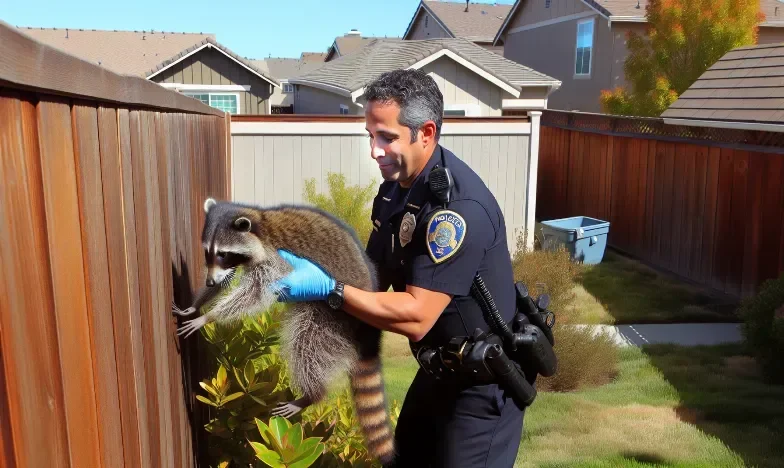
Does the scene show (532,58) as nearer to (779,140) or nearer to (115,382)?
(779,140)

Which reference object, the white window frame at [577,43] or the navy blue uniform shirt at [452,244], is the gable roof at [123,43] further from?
the navy blue uniform shirt at [452,244]

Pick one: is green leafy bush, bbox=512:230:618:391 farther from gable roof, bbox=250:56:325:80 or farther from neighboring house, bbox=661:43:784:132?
gable roof, bbox=250:56:325:80

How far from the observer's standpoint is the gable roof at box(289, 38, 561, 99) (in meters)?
15.5

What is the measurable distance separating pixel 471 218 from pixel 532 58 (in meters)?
23.6

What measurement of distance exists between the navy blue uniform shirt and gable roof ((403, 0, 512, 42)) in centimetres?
2660

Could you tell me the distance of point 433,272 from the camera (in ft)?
8.63

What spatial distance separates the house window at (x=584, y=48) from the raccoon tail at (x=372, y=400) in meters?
19.4

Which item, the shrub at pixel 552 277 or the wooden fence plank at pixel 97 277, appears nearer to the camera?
the wooden fence plank at pixel 97 277

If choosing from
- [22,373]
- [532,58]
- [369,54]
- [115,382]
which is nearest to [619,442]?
[115,382]

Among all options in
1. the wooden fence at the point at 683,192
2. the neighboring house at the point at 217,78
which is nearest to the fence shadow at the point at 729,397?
the wooden fence at the point at 683,192

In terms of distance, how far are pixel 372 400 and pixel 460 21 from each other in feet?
95.5

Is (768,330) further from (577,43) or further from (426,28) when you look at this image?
(426,28)

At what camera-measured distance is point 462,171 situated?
2.82 meters

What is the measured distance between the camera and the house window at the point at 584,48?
2100 cm
